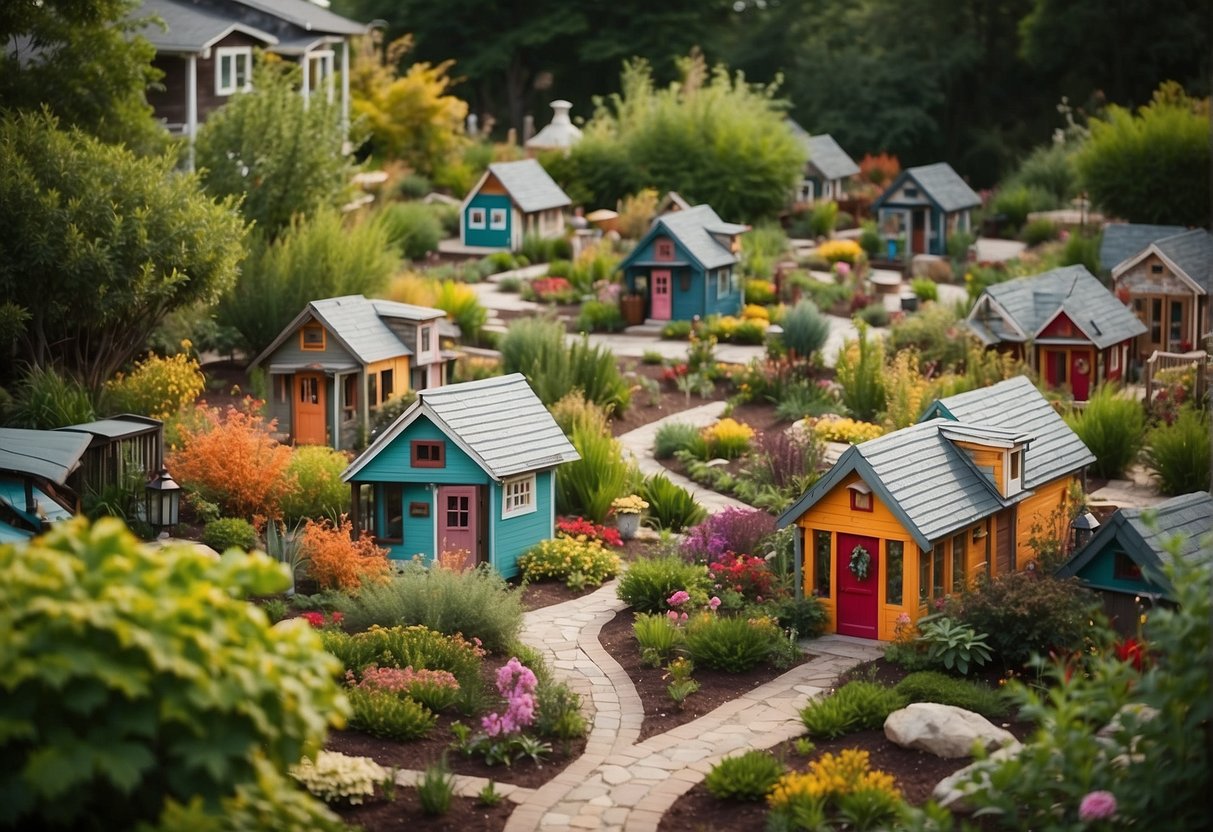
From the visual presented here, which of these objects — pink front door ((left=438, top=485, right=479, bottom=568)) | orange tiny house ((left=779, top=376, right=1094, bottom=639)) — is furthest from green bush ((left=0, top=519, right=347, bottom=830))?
pink front door ((left=438, top=485, right=479, bottom=568))

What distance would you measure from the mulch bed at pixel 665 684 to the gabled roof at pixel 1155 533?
261 centimetres

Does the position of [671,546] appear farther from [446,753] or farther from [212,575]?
[212,575]

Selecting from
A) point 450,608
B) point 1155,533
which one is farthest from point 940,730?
point 450,608

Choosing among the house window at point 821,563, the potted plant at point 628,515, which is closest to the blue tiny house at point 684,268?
the potted plant at point 628,515

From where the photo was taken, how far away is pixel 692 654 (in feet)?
49.6

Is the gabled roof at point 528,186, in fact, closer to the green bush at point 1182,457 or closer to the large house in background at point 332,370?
the large house in background at point 332,370

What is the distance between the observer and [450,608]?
15.2m

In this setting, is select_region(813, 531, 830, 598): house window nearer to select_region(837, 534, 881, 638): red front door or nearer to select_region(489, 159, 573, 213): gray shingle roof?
select_region(837, 534, 881, 638): red front door

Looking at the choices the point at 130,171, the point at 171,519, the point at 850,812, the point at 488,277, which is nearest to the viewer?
the point at 850,812

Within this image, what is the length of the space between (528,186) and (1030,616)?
25919 millimetres

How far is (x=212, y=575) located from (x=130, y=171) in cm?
1457

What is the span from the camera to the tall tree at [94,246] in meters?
20.9

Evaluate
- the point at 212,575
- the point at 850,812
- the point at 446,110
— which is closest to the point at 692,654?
the point at 850,812

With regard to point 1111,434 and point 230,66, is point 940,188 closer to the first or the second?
point 230,66
